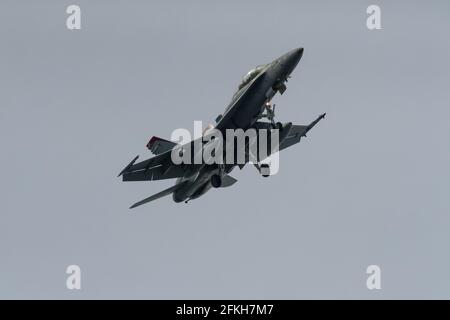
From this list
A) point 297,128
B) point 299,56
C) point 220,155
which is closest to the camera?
point 299,56

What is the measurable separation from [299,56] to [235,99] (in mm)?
4069

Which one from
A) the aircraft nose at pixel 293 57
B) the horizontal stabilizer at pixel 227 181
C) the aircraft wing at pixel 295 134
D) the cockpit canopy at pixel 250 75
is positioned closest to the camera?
the aircraft nose at pixel 293 57

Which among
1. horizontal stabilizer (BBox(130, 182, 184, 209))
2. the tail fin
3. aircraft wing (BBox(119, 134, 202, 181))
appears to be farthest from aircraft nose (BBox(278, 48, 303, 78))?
horizontal stabilizer (BBox(130, 182, 184, 209))

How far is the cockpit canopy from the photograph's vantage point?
2005 inches

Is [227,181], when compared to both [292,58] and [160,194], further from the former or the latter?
[292,58]

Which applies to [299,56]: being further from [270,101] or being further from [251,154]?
[251,154]

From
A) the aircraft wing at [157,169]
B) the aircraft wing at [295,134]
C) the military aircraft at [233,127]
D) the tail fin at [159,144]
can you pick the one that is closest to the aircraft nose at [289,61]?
the military aircraft at [233,127]

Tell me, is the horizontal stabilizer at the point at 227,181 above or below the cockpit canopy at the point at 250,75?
below

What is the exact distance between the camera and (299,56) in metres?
Result: 49.3

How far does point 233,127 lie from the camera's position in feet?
169

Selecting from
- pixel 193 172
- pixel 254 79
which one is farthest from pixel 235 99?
pixel 193 172

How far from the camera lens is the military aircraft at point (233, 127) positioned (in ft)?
165

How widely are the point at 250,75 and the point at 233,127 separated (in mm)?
2603

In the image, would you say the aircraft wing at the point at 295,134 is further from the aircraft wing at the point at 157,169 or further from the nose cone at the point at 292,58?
the nose cone at the point at 292,58
